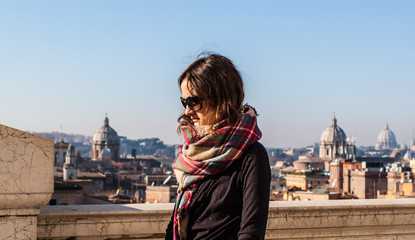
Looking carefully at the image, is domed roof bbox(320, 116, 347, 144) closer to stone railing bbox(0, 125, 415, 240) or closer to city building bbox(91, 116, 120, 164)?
city building bbox(91, 116, 120, 164)

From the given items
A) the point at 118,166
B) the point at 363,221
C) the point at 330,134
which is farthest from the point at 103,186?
the point at 330,134

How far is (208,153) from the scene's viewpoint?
186 centimetres

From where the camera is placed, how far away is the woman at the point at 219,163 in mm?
1766

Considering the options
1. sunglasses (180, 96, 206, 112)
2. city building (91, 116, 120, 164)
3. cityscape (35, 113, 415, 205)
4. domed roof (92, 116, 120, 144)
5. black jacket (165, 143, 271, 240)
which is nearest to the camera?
black jacket (165, 143, 271, 240)

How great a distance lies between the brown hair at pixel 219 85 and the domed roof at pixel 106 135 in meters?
108

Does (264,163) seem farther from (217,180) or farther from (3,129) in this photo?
(3,129)

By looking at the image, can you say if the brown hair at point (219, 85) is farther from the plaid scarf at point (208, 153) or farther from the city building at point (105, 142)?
the city building at point (105, 142)

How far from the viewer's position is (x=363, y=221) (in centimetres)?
325

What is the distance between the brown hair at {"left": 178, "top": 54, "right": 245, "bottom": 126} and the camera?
6.07 ft

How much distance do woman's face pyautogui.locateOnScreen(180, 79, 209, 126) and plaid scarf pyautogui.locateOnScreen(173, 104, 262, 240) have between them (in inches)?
1.3

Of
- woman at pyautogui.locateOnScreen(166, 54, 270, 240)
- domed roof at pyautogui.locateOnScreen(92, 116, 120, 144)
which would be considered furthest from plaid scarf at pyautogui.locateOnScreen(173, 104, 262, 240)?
domed roof at pyautogui.locateOnScreen(92, 116, 120, 144)

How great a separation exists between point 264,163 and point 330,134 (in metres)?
115

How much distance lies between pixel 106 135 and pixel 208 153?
357 ft

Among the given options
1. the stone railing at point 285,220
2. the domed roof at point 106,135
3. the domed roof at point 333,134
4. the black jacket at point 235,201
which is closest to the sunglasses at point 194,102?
the black jacket at point 235,201
